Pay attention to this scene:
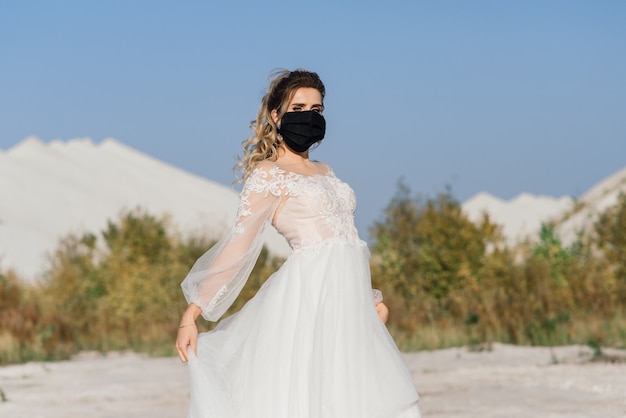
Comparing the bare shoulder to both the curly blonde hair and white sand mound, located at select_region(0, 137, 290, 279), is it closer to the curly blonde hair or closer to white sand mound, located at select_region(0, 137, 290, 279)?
the curly blonde hair

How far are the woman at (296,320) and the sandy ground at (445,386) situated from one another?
14.9 feet

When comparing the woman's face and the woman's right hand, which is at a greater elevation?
the woman's face

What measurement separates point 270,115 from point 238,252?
2.41ft

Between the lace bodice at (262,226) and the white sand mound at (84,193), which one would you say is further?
the white sand mound at (84,193)

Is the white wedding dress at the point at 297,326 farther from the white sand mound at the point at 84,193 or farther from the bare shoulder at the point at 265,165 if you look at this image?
the white sand mound at the point at 84,193

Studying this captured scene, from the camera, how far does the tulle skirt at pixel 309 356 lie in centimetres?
495

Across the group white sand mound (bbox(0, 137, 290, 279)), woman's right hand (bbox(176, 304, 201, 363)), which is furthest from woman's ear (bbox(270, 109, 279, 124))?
white sand mound (bbox(0, 137, 290, 279))

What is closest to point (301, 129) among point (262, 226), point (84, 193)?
point (262, 226)

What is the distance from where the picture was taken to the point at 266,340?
508 cm

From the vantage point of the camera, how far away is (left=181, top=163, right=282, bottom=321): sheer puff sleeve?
5098mm

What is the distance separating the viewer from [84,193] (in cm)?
6862

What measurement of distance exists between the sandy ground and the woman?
4544mm

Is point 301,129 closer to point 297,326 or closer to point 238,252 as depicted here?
point 238,252

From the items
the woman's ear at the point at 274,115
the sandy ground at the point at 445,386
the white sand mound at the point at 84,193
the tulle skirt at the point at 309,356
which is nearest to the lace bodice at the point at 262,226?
the tulle skirt at the point at 309,356
